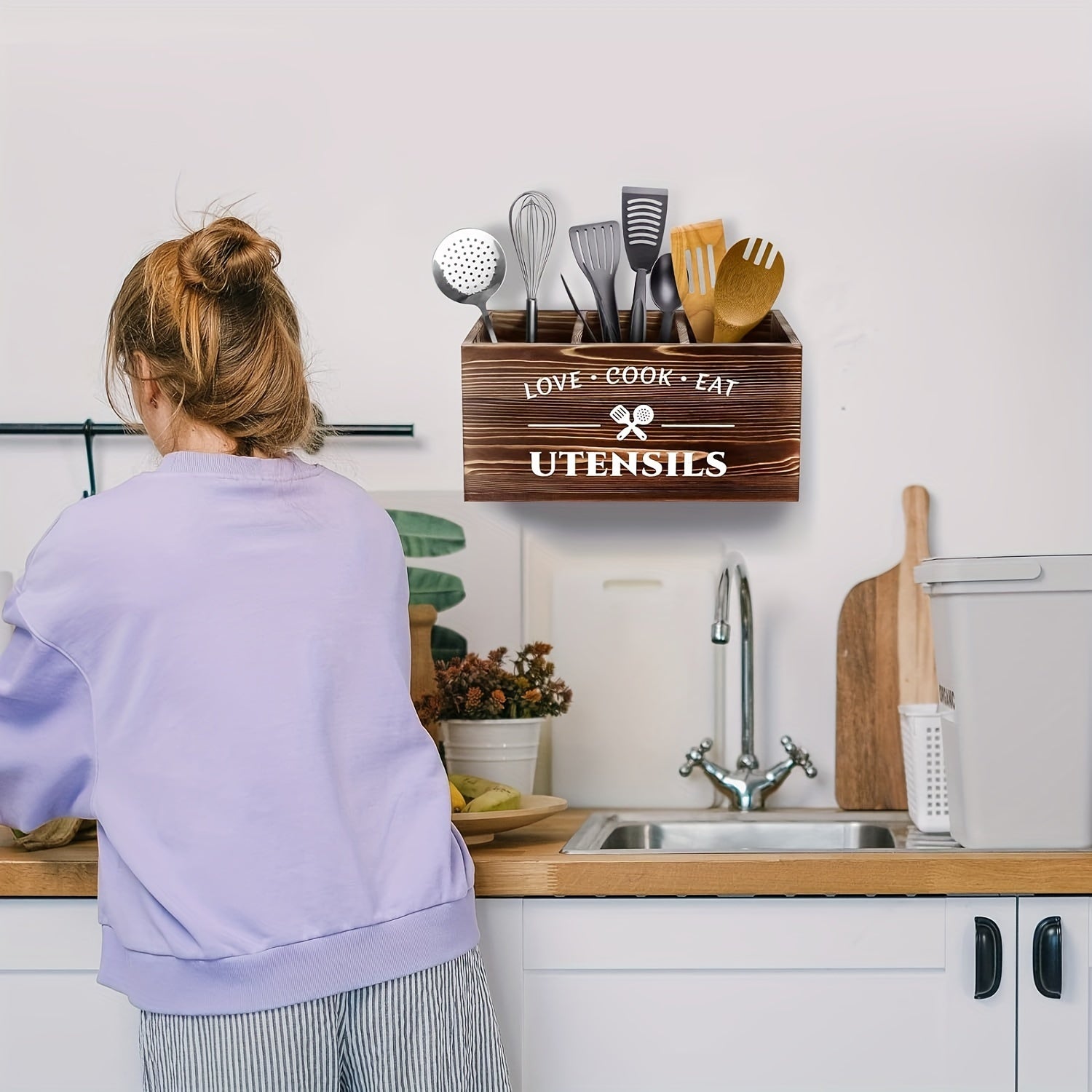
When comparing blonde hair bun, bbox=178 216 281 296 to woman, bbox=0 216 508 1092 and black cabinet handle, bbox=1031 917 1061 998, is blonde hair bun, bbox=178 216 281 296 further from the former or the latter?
black cabinet handle, bbox=1031 917 1061 998

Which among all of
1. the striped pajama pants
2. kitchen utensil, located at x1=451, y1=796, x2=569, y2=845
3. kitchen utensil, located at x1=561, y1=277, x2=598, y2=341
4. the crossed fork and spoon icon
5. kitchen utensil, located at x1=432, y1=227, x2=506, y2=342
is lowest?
the striped pajama pants

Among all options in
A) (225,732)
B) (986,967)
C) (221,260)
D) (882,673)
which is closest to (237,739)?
(225,732)

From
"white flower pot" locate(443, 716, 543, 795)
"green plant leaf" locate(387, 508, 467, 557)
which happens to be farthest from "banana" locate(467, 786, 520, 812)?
"green plant leaf" locate(387, 508, 467, 557)

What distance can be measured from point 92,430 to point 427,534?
1.63 ft

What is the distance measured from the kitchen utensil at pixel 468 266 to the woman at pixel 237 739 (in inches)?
23.6

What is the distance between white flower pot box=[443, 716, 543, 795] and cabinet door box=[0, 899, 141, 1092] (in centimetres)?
49

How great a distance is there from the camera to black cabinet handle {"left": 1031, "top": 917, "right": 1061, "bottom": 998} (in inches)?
50.8

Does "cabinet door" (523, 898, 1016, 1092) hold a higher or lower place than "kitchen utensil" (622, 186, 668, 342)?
lower

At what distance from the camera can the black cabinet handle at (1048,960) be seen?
1.29m

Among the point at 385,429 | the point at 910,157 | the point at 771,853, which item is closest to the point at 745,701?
the point at 771,853

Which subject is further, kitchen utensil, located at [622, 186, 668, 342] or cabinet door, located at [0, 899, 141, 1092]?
kitchen utensil, located at [622, 186, 668, 342]

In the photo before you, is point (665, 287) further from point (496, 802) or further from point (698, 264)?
point (496, 802)

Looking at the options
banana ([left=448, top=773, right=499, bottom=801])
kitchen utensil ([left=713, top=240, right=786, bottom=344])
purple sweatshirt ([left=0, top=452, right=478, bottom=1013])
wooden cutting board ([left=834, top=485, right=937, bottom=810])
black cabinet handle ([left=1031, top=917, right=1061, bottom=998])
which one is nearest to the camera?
purple sweatshirt ([left=0, top=452, right=478, bottom=1013])

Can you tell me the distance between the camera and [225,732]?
3.13ft
